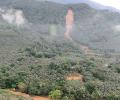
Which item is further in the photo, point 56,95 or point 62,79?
point 62,79

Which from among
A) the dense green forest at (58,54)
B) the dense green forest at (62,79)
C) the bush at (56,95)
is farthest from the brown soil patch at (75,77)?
the bush at (56,95)

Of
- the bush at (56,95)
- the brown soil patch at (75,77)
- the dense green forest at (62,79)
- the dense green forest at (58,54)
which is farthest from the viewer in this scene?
the brown soil patch at (75,77)

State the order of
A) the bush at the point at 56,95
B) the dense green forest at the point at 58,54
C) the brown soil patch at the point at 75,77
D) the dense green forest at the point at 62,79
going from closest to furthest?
the bush at the point at 56,95 < the dense green forest at the point at 62,79 < the dense green forest at the point at 58,54 < the brown soil patch at the point at 75,77

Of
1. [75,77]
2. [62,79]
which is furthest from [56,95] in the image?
[75,77]

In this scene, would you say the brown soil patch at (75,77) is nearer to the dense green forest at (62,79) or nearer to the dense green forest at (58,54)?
the dense green forest at (58,54)

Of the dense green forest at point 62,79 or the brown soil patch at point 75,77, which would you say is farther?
the brown soil patch at point 75,77

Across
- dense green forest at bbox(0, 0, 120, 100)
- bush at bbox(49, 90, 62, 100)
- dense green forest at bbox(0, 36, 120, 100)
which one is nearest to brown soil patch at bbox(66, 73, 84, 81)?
dense green forest at bbox(0, 0, 120, 100)

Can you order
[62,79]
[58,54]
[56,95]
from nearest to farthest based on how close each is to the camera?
[56,95] → [62,79] → [58,54]

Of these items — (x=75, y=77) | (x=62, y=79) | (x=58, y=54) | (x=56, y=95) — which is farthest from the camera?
(x=58, y=54)

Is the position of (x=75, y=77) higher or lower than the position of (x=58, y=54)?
lower

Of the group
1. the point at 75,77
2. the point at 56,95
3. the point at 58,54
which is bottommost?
the point at 56,95

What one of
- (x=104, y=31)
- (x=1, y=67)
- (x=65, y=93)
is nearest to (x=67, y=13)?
(x=104, y=31)

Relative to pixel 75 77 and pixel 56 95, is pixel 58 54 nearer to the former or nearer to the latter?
pixel 75 77
